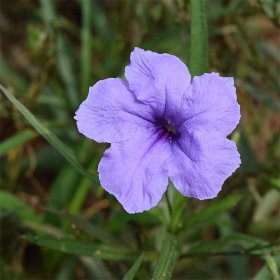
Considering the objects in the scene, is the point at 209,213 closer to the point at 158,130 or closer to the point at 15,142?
the point at 158,130

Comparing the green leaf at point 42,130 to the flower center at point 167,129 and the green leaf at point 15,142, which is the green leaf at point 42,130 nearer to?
the flower center at point 167,129

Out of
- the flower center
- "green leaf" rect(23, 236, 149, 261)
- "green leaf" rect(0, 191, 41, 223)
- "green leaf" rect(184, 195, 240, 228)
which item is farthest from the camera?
"green leaf" rect(0, 191, 41, 223)

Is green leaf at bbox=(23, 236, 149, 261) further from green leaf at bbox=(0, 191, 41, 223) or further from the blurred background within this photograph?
green leaf at bbox=(0, 191, 41, 223)

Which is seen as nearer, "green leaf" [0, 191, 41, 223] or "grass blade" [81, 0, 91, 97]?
"green leaf" [0, 191, 41, 223]

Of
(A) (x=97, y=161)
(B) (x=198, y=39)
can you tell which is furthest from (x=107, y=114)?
(A) (x=97, y=161)

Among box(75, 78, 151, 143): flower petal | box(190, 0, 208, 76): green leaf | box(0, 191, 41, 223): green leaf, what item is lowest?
box(0, 191, 41, 223): green leaf

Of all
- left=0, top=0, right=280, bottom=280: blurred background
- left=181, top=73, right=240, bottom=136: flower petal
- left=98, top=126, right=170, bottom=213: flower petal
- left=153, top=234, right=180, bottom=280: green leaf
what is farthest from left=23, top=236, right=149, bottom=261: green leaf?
left=181, top=73, right=240, bottom=136: flower petal

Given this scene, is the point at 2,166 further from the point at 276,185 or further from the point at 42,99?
the point at 276,185
